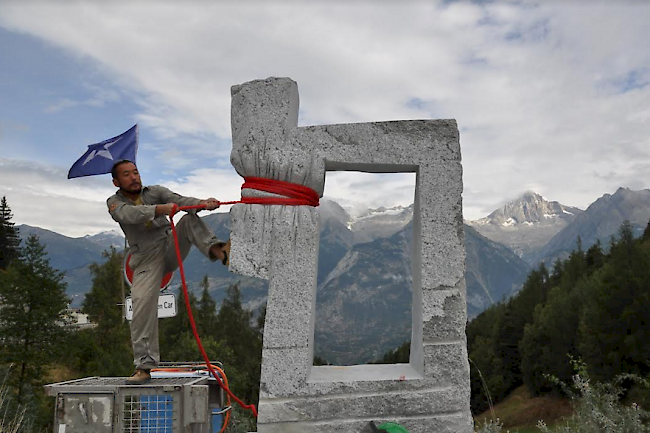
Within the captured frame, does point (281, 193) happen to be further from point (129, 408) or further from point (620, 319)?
point (620, 319)

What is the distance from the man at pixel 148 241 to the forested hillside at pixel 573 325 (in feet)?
54.5

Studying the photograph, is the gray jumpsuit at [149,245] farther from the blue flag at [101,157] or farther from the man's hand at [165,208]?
the blue flag at [101,157]

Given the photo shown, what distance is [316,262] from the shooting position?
3.81m

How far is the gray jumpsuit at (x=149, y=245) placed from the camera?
3.93 metres

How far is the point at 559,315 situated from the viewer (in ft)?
124

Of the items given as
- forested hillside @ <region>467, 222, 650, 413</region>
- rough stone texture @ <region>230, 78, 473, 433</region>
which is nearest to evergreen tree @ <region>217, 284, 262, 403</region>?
forested hillside @ <region>467, 222, 650, 413</region>

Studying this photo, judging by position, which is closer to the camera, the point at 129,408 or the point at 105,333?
the point at 129,408

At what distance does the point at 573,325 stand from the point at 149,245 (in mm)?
38681

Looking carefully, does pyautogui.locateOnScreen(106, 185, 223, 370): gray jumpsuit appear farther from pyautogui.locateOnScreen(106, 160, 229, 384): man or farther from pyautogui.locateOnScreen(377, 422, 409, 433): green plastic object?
pyautogui.locateOnScreen(377, 422, 409, 433): green plastic object

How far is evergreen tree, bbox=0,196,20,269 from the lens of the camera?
35.5 m

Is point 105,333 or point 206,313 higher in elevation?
point 206,313

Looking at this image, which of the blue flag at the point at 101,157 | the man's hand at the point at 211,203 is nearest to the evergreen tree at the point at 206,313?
the blue flag at the point at 101,157

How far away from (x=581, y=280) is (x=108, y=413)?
141ft

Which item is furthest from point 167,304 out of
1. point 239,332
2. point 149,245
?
point 239,332
